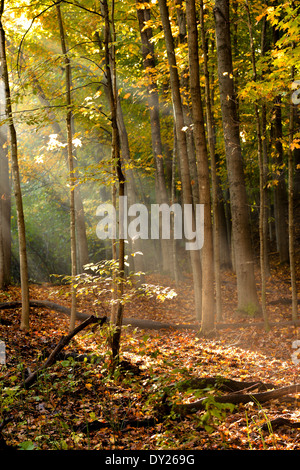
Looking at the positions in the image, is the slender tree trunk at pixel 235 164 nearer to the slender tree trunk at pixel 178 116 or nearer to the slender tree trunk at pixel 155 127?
the slender tree trunk at pixel 178 116

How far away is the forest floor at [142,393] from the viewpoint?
3941 millimetres

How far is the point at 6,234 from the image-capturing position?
41.5 feet

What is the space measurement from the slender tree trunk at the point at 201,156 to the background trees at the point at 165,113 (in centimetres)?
2

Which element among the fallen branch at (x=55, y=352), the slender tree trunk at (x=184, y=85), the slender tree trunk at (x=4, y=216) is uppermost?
the slender tree trunk at (x=184, y=85)

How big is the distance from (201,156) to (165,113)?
39.5 ft

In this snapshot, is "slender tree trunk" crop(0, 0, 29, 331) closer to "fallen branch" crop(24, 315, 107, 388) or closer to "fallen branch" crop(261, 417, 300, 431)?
"fallen branch" crop(24, 315, 107, 388)

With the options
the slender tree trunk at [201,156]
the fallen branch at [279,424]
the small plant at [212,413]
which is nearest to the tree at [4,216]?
the slender tree trunk at [201,156]

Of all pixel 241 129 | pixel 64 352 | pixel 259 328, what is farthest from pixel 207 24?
pixel 64 352

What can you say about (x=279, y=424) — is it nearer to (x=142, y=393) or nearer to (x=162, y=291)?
(x=142, y=393)

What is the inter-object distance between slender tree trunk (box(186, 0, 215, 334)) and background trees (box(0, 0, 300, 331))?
23mm

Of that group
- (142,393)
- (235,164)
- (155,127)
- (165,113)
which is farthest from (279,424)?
(165,113)

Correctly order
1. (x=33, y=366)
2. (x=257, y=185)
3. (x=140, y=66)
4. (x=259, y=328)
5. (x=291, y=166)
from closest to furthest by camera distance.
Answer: (x=33, y=366)
(x=291, y=166)
(x=259, y=328)
(x=140, y=66)
(x=257, y=185)
